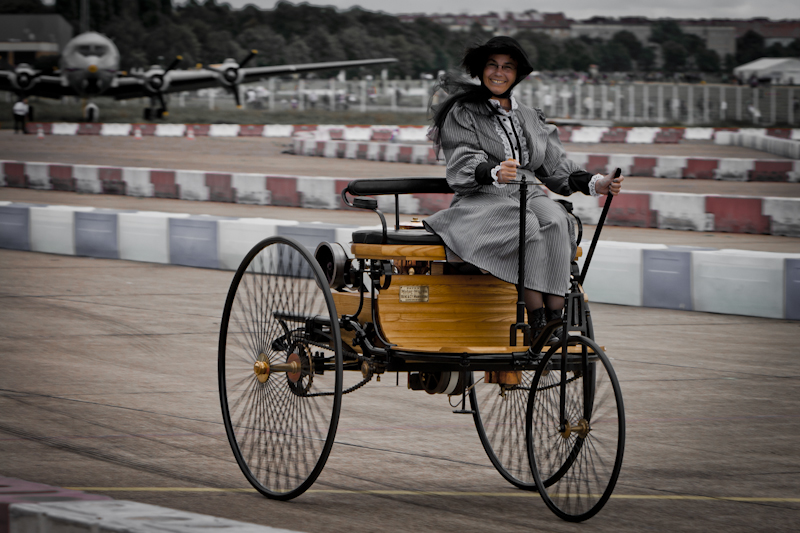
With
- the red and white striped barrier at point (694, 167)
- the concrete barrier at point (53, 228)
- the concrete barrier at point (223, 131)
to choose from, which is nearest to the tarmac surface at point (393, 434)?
the concrete barrier at point (53, 228)

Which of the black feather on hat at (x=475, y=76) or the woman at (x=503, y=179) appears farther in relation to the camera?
the black feather on hat at (x=475, y=76)

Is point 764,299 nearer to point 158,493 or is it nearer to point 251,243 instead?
point 251,243

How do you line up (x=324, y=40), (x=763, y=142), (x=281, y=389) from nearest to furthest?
(x=281, y=389) → (x=763, y=142) → (x=324, y=40)

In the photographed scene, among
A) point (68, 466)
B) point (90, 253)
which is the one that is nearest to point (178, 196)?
point (90, 253)

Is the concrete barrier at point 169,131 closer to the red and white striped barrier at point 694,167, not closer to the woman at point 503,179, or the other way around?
the red and white striped barrier at point 694,167

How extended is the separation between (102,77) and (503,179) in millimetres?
57321

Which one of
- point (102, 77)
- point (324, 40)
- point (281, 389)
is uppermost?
point (324, 40)

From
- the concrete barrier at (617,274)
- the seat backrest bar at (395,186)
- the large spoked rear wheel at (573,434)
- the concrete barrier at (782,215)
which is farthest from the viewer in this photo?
the concrete barrier at (782,215)

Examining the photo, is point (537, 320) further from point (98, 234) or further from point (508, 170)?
point (98, 234)

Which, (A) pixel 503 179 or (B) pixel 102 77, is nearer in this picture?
(A) pixel 503 179

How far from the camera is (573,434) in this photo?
4566mm

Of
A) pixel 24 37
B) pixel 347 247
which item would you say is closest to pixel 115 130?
pixel 347 247

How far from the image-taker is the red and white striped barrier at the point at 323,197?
1698cm

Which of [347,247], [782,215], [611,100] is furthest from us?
[611,100]
